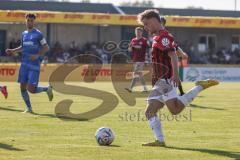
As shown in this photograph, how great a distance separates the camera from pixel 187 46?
53.6m

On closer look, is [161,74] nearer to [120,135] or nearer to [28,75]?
[120,135]

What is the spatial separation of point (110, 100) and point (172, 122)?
7054 millimetres

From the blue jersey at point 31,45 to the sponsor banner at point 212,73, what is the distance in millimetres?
23328

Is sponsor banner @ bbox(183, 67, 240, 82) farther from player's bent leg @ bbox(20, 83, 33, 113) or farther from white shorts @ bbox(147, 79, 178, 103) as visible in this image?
white shorts @ bbox(147, 79, 178, 103)

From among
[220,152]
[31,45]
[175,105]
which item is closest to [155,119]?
[175,105]

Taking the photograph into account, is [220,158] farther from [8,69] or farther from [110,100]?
[8,69]

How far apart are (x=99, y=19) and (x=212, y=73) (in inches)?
353

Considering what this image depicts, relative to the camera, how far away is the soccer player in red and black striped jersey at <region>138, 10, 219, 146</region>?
11078 mm

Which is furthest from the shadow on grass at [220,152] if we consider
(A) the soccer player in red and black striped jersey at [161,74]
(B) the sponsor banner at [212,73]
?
(B) the sponsor banner at [212,73]

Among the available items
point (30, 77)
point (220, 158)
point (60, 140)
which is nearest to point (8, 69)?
point (30, 77)

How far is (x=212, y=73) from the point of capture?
41.7 meters

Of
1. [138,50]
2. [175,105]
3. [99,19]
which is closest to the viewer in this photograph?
[175,105]

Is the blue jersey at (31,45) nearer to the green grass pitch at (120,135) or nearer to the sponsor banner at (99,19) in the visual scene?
the green grass pitch at (120,135)

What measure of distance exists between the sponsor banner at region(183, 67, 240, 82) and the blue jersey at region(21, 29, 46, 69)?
2333cm
